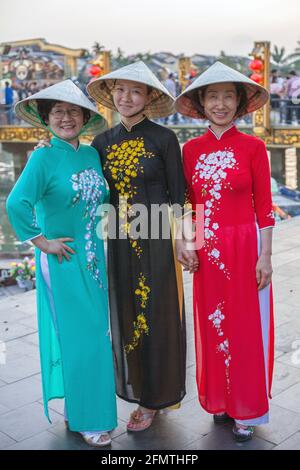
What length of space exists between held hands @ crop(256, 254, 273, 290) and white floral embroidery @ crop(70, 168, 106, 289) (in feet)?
1.99

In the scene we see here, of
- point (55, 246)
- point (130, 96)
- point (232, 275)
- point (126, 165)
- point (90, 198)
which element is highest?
point (130, 96)

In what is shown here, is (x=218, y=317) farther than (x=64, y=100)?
Yes

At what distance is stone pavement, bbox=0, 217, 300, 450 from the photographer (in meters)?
2.15

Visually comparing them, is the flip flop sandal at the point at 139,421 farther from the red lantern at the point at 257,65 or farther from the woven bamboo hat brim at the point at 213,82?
the red lantern at the point at 257,65

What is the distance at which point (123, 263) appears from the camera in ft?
7.11

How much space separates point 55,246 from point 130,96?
63 cm

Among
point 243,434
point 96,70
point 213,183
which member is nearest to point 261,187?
point 213,183

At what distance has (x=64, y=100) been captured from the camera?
6.44ft

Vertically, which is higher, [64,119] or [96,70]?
[96,70]

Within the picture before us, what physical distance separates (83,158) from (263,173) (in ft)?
2.23

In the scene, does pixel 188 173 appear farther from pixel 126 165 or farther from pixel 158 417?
pixel 158 417

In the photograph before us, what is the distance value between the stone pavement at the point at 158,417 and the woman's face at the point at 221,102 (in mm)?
1240

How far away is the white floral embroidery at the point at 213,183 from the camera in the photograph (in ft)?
6.63
